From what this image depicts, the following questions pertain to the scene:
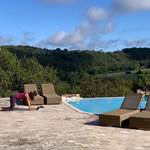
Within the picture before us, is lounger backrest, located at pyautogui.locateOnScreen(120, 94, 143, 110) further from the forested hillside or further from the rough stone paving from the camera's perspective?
the forested hillside

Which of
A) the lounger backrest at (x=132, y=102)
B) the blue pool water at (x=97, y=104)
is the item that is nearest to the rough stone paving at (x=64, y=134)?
the lounger backrest at (x=132, y=102)

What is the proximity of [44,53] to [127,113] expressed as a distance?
1215 inches

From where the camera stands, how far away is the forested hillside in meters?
19.8

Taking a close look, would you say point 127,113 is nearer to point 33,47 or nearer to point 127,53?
point 33,47

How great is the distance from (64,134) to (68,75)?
21.6 meters

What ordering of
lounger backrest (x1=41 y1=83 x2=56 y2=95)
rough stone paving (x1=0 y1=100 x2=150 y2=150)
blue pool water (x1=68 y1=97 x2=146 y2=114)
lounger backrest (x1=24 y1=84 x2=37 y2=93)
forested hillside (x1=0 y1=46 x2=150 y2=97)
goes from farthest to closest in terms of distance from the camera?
forested hillside (x1=0 y1=46 x2=150 y2=97) < blue pool water (x1=68 y1=97 x2=146 y2=114) < lounger backrest (x1=41 y1=83 x2=56 y2=95) < lounger backrest (x1=24 y1=84 x2=37 y2=93) < rough stone paving (x1=0 y1=100 x2=150 y2=150)

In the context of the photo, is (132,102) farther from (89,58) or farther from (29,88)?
(89,58)

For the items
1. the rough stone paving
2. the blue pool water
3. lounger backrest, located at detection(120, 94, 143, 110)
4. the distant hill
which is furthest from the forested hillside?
lounger backrest, located at detection(120, 94, 143, 110)

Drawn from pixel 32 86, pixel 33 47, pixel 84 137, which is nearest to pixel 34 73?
pixel 32 86

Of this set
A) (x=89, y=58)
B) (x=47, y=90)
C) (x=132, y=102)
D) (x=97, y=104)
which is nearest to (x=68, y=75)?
(x=97, y=104)

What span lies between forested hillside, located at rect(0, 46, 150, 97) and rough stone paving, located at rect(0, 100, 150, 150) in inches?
338

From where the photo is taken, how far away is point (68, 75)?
1173 inches

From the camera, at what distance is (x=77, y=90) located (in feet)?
64.5

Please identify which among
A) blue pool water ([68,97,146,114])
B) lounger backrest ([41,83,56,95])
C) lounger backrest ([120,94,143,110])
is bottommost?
blue pool water ([68,97,146,114])
